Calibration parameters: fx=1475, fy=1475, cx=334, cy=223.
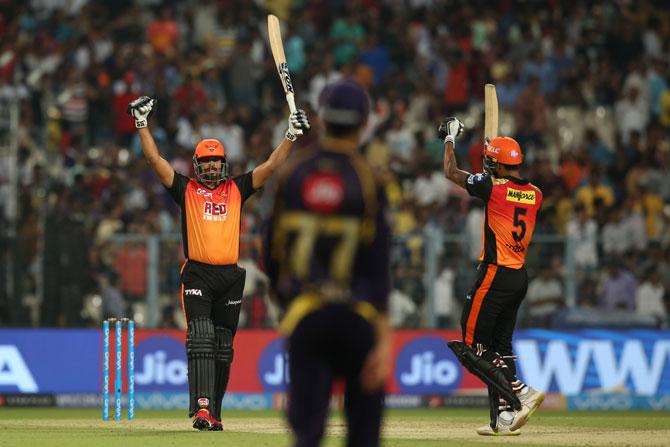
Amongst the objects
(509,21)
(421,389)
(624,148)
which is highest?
(509,21)

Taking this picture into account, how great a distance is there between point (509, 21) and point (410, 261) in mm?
→ 9544

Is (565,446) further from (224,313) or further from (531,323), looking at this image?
(531,323)

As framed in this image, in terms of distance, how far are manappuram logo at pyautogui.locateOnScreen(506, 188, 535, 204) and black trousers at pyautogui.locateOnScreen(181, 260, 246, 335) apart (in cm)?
251

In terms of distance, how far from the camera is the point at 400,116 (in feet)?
81.1

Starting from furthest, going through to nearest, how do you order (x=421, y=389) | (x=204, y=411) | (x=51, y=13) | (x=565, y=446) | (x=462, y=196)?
(x=51, y=13)
(x=462, y=196)
(x=421, y=389)
(x=204, y=411)
(x=565, y=446)

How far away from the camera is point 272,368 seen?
1923 cm

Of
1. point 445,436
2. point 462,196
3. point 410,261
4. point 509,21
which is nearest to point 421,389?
point 410,261

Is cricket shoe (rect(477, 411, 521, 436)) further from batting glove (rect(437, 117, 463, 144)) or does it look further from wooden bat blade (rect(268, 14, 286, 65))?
wooden bat blade (rect(268, 14, 286, 65))

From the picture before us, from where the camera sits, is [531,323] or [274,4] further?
[274,4]

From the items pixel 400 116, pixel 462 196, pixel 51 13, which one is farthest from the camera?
pixel 51 13

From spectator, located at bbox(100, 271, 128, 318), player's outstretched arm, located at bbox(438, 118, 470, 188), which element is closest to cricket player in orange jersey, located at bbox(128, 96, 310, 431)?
player's outstretched arm, located at bbox(438, 118, 470, 188)

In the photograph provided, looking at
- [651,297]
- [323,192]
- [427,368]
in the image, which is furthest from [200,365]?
[651,297]

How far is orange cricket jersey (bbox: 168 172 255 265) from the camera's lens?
13.1 m

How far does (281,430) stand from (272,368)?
5.67 m
